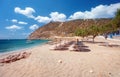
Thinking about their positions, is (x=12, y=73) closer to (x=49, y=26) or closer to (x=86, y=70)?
(x=86, y=70)

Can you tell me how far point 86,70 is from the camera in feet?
24.9

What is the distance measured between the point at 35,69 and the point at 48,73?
1.02 meters

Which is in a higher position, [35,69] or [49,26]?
[49,26]

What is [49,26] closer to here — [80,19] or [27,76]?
[80,19]

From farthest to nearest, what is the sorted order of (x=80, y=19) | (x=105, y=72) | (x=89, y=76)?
(x=80, y=19) < (x=105, y=72) < (x=89, y=76)

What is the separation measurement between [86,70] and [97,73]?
0.68 m

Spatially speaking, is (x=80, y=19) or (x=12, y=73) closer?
(x=12, y=73)

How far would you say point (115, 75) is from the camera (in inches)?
267

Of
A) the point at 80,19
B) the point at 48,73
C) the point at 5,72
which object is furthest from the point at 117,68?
the point at 80,19

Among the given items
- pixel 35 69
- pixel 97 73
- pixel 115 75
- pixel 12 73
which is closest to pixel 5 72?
pixel 12 73

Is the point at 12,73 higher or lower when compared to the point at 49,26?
lower

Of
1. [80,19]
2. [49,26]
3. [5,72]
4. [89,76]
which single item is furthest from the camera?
[49,26]

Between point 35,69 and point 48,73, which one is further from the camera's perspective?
point 35,69

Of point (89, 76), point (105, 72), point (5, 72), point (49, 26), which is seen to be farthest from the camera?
point (49, 26)
